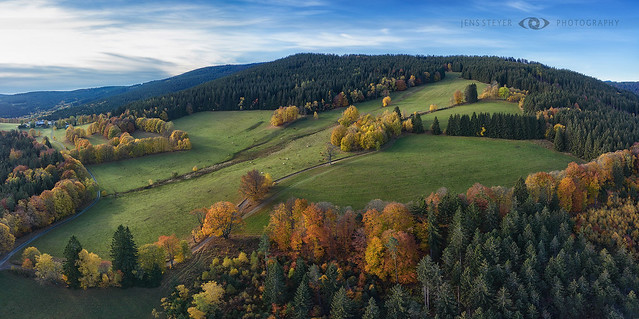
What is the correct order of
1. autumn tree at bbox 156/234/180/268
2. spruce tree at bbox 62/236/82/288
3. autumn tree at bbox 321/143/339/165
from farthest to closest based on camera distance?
1. autumn tree at bbox 321/143/339/165
2. autumn tree at bbox 156/234/180/268
3. spruce tree at bbox 62/236/82/288

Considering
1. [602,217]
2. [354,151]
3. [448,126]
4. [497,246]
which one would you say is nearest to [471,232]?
[497,246]

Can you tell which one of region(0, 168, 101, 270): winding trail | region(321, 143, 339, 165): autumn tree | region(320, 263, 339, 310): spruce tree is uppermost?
region(321, 143, 339, 165): autumn tree

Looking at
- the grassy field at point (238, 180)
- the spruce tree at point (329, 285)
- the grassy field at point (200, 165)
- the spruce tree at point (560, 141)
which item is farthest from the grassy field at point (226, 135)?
the spruce tree at point (329, 285)

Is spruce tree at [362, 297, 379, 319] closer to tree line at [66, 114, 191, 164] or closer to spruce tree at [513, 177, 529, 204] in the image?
spruce tree at [513, 177, 529, 204]

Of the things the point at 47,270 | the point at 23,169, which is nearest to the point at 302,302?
the point at 47,270

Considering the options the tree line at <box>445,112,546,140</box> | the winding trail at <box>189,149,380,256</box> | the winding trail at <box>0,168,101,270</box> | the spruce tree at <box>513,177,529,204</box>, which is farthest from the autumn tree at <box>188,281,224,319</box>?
the tree line at <box>445,112,546,140</box>

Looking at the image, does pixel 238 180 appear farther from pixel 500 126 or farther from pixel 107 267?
pixel 500 126

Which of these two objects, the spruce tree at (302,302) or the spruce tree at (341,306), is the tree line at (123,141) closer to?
the spruce tree at (302,302)
